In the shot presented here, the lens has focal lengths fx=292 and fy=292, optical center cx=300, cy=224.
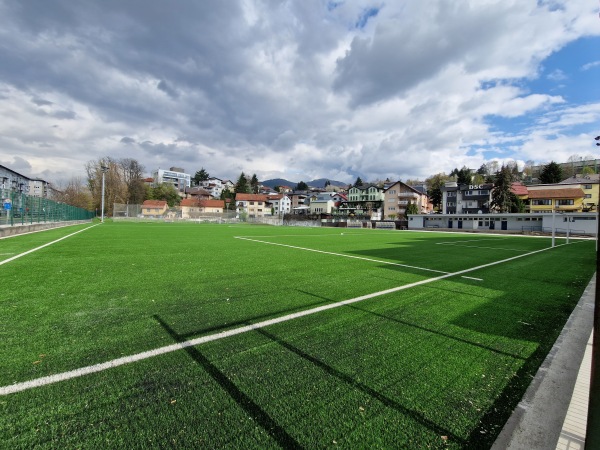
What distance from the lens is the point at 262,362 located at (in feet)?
8.89

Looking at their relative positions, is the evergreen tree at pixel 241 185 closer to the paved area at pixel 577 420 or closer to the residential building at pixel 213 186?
the residential building at pixel 213 186

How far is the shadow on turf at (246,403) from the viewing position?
70.8 inches

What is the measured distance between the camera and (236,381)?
238 cm

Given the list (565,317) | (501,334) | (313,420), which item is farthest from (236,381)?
(565,317)

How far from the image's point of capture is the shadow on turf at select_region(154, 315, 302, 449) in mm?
1799

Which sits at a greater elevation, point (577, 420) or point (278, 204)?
point (278, 204)

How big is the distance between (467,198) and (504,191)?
13.2m

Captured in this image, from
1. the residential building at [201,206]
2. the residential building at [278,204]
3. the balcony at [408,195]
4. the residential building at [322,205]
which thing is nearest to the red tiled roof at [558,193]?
the balcony at [408,195]

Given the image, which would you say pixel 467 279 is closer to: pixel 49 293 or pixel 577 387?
pixel 577 387

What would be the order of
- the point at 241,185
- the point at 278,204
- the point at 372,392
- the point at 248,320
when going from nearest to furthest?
the point at 372,392
the point at 248,320
the point at 278,204
the point at 241,185

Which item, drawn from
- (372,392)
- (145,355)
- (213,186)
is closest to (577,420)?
(372,392)

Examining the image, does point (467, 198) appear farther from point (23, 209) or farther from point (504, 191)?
point (23, 209)

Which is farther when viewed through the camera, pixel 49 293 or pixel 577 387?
pixel 49 293

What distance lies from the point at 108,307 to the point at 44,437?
2745 millimetres
